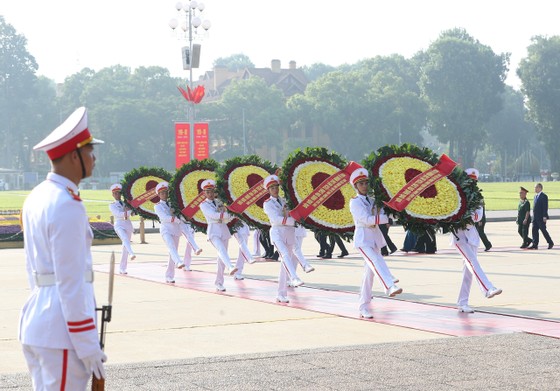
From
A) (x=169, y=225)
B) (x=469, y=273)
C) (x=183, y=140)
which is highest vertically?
(x=183, y=140)

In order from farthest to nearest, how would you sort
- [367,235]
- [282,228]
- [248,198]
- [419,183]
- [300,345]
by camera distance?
1. [248,198]
2. [282,228]
3. [419,183]
4. [367,235]
5. [300,345]

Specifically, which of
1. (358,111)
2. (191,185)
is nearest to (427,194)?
(191,185)

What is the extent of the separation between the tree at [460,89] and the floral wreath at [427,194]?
315 feet

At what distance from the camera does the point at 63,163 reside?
4793 millimetres

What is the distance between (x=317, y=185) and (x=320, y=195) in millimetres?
403

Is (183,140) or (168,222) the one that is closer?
(168,222)

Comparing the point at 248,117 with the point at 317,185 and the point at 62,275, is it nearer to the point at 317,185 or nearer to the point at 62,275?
the point at 317,185

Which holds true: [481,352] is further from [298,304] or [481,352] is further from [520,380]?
[298,304]

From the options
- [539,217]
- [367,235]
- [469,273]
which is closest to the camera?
[367,235]

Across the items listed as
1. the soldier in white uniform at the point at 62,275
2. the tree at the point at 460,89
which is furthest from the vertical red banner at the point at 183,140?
the tree at the point at 460,89

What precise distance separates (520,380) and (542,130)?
330 feet

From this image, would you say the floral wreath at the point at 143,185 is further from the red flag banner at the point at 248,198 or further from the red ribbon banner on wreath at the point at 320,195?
the red ribbon banner on wreath at the point at 320,195

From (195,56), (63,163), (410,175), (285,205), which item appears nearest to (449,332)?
(410,175)

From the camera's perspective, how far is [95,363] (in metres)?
4.62
